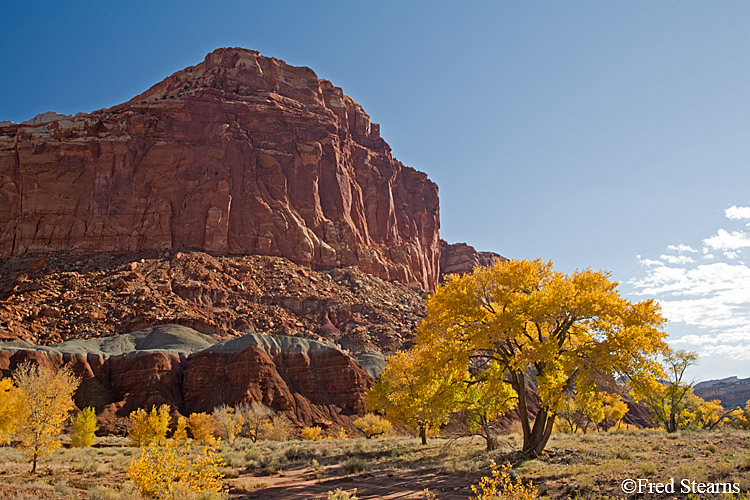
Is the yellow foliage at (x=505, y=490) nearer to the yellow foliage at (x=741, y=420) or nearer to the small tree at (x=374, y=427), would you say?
the small tree at (x=374, y=427)

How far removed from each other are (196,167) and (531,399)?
2995 inches

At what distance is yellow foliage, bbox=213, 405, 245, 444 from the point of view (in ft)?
142

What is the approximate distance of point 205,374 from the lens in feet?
194

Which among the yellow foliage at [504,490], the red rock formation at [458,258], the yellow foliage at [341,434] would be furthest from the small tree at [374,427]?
the red rock formation at [458,258]

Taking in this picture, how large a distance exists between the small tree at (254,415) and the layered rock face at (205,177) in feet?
153

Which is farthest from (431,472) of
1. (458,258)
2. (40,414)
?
(458,258)

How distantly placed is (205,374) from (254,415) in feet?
40.6

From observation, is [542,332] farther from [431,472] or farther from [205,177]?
[205,177]

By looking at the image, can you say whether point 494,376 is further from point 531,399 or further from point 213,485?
point 531,399

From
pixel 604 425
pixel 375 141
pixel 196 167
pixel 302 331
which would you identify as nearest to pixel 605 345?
pixel 604 425

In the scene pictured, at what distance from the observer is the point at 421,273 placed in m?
128

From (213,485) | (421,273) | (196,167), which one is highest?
(196,167)

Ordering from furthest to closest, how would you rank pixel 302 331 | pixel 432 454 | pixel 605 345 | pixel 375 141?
pixel 375 141, pixel 302 331, pixel 432 454, pixel 605 345

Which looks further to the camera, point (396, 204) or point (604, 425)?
point (396, 204)
